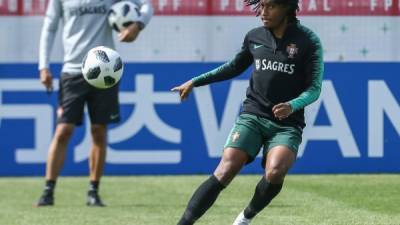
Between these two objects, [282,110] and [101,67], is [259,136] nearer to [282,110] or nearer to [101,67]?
[282,110]

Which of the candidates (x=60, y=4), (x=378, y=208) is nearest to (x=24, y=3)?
(x=60, y=4)

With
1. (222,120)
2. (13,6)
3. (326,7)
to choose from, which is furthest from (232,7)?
(13,6)

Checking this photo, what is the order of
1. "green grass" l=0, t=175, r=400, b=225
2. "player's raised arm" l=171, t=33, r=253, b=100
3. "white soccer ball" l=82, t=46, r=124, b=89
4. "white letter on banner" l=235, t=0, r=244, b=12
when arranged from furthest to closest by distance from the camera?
"white letter on banner" l=235, t=0, r=244, b=12 < "white soccer ball" l=82, t=46, r=124, b=89 < "green grass" l=0, t=175, r=400, b=225 < "player's raised arm" l=171, t=33, r=253, b=100

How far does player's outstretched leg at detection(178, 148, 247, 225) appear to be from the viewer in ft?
23.3

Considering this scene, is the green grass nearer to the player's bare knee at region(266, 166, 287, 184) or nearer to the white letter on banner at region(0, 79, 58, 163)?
the white letter on banner at region(0, 79, 58, 163)

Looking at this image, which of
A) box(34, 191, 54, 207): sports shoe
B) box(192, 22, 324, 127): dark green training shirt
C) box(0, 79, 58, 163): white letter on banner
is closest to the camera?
box(192, 22, 324, 127): dark green training shirt

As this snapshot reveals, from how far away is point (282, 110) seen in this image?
6.99 metres

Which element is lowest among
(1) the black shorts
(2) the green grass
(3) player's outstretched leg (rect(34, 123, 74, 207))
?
(2) the green grass

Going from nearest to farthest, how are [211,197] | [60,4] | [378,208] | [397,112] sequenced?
[211,197] → [378,208] → [60,4] → [397,112]

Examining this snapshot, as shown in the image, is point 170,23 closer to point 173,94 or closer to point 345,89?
point 173,94

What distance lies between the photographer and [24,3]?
12328 millimetres

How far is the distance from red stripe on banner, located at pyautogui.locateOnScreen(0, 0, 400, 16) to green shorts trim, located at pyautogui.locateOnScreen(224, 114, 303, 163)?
16.7ft

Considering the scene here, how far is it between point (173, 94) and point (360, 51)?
209 centimetres

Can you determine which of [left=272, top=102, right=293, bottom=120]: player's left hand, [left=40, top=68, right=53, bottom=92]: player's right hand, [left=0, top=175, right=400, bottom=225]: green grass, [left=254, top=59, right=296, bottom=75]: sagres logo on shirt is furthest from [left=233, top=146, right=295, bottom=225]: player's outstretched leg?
[left=40, top=68, right=53, bottom=92]: player's right hand
